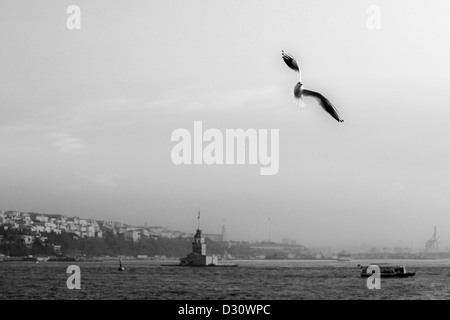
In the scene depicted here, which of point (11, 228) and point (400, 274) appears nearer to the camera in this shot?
point (400, 274)

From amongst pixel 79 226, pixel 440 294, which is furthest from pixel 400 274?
pixel 79 226

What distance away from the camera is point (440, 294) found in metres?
39.5
